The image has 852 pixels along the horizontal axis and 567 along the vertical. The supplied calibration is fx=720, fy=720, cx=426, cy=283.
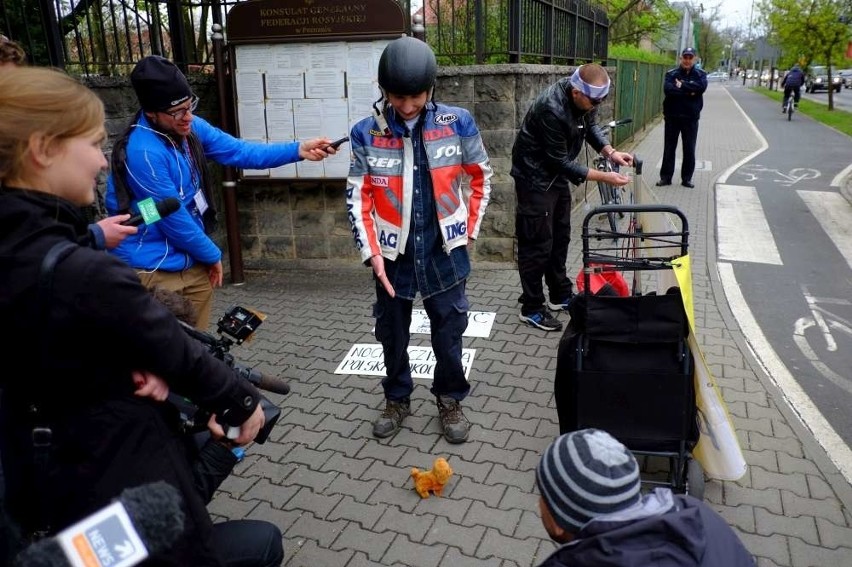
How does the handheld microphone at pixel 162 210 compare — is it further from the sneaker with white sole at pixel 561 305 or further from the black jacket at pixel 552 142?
the sneaker with white sole at pixel 561 305

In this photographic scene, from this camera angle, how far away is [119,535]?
1163 mm

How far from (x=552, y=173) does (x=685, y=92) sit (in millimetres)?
6562

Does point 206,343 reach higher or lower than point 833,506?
higher

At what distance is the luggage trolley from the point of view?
10.5ft

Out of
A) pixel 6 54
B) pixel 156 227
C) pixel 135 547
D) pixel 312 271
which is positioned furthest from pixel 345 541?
pixel 312 271

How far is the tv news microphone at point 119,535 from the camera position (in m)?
1.10

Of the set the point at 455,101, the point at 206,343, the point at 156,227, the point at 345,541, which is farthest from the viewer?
the point at 455,101

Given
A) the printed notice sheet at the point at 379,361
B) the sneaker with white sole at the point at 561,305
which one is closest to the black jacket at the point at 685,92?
the sneaker with white sole at the point at 561,305

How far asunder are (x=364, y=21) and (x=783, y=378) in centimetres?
438

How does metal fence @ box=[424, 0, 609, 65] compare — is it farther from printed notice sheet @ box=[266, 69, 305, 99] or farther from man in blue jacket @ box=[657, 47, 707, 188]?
man in blue jacket @ box=[657, 47, 707, 188]

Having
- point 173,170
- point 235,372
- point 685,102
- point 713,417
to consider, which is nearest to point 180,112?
point 173,170

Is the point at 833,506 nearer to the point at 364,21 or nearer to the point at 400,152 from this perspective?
the point at 400,152

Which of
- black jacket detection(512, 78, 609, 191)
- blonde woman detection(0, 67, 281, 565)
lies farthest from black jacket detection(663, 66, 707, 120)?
blonde woman detection(0, 67, 281, 565)

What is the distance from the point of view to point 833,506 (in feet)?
11.2
